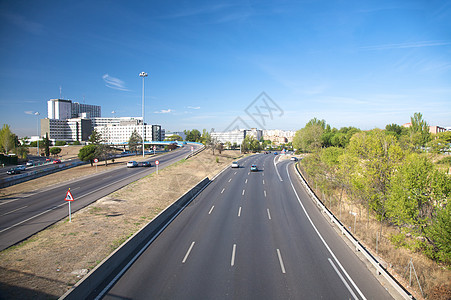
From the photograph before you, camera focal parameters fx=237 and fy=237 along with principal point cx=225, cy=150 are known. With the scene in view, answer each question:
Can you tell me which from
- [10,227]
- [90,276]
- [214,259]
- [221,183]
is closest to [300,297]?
[214,259]

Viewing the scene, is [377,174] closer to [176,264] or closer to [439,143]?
[176,264]

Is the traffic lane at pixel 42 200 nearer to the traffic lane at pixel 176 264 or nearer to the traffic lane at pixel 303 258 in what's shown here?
the traffic lane at pixel 176 264

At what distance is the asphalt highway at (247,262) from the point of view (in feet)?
30.2

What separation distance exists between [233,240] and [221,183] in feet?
62.0

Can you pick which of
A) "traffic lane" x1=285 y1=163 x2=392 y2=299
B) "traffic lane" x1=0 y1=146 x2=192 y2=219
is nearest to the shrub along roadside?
"traffic lane" x1=285 y1=163 x2=392 y2=299

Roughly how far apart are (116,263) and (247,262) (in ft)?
20.2

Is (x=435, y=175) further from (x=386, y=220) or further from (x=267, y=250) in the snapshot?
(x=267, y=250)

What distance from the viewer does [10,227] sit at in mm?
15844

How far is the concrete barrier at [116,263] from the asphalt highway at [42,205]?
6857 mm

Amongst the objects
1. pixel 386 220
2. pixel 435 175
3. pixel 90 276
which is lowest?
pixel 386 220

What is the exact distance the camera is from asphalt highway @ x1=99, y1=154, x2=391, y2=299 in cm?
922

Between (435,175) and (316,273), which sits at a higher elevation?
(435,175)

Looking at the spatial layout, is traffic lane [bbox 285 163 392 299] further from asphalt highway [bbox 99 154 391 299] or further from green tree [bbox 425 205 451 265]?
green tree [bbox 425 205 451 265]

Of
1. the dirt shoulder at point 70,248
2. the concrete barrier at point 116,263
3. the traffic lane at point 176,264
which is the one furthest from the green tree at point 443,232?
the dirt shoulder at point 70,248
